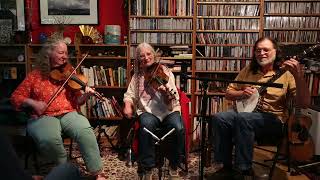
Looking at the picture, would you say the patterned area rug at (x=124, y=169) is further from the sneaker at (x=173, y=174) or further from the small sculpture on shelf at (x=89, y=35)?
the small sculpture on shelf at (x=89, y=35)

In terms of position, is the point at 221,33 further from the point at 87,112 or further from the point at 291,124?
the point at 87,112

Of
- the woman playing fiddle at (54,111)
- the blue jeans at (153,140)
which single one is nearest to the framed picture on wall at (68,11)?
the woman playing fiddle at (54,111)

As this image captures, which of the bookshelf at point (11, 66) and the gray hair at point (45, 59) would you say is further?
the bookshelf at point (11, 66)

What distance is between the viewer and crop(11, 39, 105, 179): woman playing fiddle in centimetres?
236

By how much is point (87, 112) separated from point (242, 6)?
2008 millimetres

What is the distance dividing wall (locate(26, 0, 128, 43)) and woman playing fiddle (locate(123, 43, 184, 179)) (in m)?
1.07

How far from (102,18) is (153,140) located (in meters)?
1.84

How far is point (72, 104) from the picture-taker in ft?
8.71

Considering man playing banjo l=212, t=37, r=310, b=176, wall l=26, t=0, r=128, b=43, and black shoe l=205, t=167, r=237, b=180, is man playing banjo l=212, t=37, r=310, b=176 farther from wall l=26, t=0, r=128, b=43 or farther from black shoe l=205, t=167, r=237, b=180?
wall l=26, t=0, r=128, b=43

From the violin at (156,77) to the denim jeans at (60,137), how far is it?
645 millimetres

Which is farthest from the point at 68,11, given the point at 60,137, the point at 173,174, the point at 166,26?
the point at 173,174

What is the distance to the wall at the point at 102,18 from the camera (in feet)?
12.3

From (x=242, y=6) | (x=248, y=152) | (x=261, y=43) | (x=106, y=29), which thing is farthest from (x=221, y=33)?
(x=248, y=152)

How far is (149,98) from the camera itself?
109 inches
